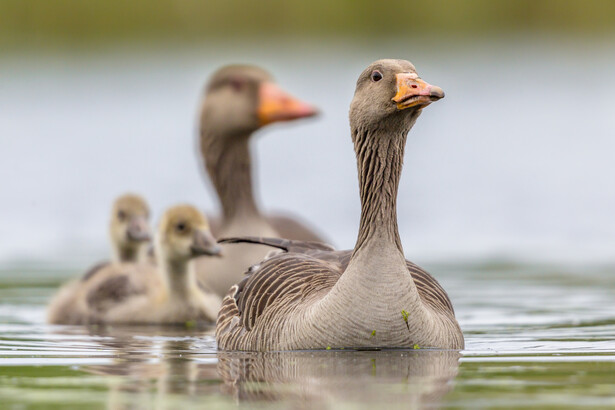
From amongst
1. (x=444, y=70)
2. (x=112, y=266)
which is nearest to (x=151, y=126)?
(x=444, y=70)

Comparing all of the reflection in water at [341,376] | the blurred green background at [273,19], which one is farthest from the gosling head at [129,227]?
the blurred green background at [273,19]

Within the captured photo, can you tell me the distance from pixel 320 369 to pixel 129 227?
587cm

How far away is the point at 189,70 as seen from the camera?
36406 millimetres

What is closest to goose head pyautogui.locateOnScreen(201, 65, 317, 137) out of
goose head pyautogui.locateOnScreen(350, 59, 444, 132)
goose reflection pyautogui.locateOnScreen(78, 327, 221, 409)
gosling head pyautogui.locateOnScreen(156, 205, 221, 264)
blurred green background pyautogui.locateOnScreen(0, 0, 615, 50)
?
gosling head pyautogui.locateOnScreen(156, 205, 221, 264)

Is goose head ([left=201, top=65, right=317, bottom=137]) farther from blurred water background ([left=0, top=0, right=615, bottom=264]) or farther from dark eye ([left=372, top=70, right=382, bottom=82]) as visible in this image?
dark eye ([left=372, top=70, right=382, bottom=82])

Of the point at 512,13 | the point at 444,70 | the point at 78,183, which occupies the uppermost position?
the point at 512,13

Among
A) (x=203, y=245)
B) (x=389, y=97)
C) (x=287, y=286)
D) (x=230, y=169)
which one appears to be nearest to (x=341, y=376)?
(x=287, y=286)

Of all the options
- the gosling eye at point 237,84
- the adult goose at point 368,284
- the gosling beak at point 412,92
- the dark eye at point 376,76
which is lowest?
Result: the adult goose at point 368,284

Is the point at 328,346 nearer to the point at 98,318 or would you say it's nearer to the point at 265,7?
the point at 98,318

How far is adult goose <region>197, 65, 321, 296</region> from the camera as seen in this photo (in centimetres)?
1505

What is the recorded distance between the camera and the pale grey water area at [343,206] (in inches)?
307

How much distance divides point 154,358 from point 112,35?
99.7 ft

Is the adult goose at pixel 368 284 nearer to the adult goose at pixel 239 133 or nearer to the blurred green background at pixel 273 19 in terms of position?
the adult goose at pixel 239 133

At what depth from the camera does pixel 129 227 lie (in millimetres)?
13703
